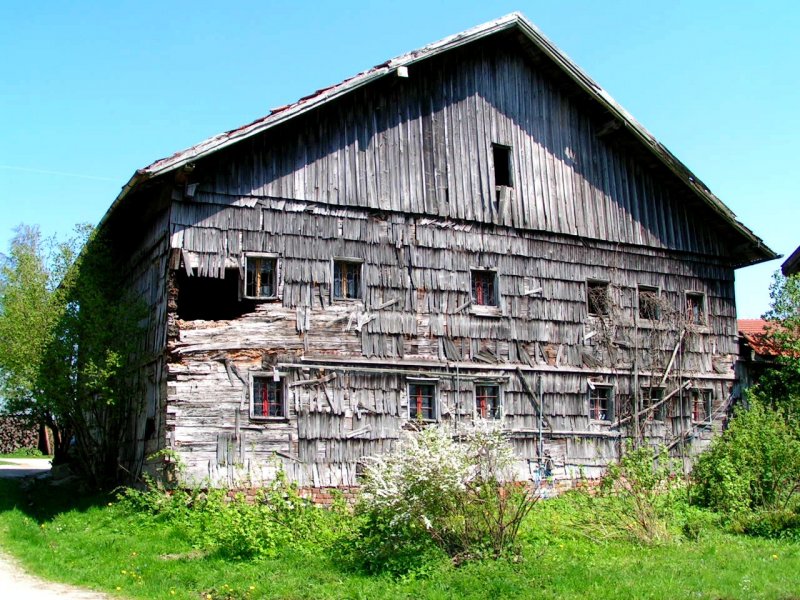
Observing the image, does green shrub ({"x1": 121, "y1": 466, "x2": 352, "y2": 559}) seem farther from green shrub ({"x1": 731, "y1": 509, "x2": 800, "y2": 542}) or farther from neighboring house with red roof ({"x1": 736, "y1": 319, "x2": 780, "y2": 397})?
neighboring house with red roof ({"x1": 736, "y1": 319, "x2": 780, "y2": 397})

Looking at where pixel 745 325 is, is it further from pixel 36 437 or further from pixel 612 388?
pixel 36 437

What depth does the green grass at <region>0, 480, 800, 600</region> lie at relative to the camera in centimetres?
1046

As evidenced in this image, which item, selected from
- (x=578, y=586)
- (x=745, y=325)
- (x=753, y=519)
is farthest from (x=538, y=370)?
(x=745, y=325)

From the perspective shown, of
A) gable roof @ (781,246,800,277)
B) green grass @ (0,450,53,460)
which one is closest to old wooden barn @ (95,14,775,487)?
gable roof @ (781,246,800,277)

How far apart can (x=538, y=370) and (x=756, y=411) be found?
4541 millimetres

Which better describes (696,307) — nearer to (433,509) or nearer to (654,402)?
(654,402)

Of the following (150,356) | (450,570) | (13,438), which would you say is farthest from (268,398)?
(13,438)

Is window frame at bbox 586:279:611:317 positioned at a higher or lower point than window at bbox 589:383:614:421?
higher

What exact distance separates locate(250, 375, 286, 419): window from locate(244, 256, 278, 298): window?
165cm

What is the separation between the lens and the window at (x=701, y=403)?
A: 833 inches

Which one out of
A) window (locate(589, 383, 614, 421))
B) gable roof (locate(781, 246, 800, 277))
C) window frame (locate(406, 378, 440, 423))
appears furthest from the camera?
gable roof (locate(781, 246, 800, 277))

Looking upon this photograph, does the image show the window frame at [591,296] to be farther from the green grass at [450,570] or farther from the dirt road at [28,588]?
the dirt road at [28,588]

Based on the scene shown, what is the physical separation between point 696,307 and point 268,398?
11.7m

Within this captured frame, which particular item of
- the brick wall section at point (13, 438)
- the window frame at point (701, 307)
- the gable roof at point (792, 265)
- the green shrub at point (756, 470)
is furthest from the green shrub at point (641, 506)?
the brick wall section at point (13, 438)
